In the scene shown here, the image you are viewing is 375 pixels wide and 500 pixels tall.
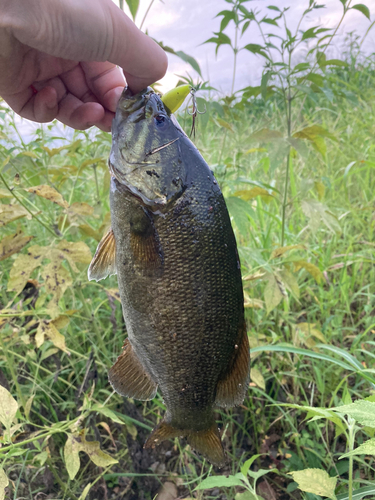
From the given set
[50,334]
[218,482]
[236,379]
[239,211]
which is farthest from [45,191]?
Answer: [218,482]

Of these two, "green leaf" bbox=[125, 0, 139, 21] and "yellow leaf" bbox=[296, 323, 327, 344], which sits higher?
"green leaf" bbox=[125, 0, 139, 21]

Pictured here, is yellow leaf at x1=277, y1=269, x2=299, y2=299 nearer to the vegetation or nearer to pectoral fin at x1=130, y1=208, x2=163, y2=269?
the vegetation

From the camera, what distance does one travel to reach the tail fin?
1318 mm

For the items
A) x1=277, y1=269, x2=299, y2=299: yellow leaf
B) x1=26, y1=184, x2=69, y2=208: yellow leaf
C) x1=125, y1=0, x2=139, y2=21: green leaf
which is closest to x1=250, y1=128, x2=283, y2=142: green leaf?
x1=277, y1=269, x2=299, y2=299: yellow leaf

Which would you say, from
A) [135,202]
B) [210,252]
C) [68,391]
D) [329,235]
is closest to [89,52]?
[135,202]

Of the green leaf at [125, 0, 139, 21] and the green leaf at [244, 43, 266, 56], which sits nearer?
the green leaf at [125, 0, 139, 21]

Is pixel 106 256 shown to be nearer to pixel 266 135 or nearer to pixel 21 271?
pixel 21 271

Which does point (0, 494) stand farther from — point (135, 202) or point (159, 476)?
point (159, 476)

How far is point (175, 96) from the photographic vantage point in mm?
1217

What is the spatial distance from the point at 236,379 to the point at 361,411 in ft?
1.86

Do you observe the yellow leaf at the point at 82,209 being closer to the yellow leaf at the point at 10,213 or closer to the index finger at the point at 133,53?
the yellow leaf at the point at 10,213

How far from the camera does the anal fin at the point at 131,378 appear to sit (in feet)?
4.34

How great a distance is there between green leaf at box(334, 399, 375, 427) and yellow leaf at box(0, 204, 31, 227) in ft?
4.55

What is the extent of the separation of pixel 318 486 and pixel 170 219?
3.18 feet
